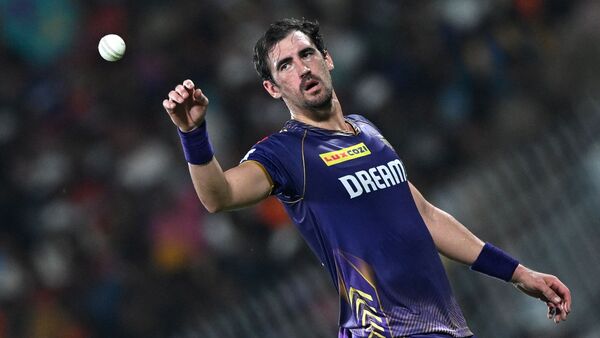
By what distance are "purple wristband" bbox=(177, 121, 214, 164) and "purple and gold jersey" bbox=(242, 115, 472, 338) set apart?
405 mm

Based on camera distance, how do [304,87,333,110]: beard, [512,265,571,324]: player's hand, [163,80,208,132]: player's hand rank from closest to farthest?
1. [163,80,208,132]: player's hand
2. [304,87,333,110]: beard
3. [512,265,571,324]: player's hand

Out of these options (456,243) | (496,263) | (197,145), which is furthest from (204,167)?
(496,263)

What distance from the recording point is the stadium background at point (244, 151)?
7109 millimetres

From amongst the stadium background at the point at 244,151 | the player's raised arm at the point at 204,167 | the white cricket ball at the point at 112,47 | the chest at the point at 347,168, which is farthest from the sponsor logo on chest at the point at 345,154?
the stadium background at the point at 244,151

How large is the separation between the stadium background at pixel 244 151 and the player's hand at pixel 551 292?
2.67 m

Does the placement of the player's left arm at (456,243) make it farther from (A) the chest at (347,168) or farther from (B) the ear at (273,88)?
(B) the ear at (273,88)

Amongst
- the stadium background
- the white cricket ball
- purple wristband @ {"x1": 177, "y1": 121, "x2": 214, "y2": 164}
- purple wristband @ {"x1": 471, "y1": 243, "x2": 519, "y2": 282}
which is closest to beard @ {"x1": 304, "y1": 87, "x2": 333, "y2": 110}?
purple wristband @ {"x1": 177, "y1": 121, "x2": 214, "y2": 164}

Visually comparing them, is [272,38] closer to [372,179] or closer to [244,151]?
[372,179]

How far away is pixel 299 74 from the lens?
420 cm

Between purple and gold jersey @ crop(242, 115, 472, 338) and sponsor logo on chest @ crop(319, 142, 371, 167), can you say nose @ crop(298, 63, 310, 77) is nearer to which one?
purple and gold jersey @ crop(242, 115, 472, 338)

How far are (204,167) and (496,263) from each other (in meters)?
1.72

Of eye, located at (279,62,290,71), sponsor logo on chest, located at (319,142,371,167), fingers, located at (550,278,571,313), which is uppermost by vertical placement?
eye, located at (279,62,290,71)

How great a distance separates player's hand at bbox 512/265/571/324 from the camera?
14.0 feet

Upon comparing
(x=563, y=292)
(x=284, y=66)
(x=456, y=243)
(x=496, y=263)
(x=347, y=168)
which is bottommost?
(x=563, y=292)
